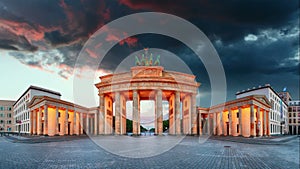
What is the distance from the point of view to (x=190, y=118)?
6384 centimetres

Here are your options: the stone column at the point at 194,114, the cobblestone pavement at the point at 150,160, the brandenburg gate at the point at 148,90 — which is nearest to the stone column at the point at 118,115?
the brandenburg gate at the point at 148,90

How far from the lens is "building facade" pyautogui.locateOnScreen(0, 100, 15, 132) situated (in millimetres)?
98775

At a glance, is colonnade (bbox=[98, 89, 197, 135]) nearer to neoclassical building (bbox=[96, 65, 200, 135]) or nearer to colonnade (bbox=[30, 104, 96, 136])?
neoclassical building (bbox=[96, 65, 200, 135])

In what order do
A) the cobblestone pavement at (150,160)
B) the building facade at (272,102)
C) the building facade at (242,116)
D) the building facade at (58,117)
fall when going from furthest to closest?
the building facade at (272,102) < the building facade at (58,117) < the building facade at (242,116) < the cobblestone pavement at (150,160)

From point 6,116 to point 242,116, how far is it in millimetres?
89375

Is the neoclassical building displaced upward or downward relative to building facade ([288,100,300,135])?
upward

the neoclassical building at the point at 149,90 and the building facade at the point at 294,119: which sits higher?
the neoclassical building at the point at 149,90

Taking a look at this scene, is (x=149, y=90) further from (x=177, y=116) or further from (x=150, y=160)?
(x=150, y=160)

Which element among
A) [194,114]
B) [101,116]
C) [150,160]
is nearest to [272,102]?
[194,114]

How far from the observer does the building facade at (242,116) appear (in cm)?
4654

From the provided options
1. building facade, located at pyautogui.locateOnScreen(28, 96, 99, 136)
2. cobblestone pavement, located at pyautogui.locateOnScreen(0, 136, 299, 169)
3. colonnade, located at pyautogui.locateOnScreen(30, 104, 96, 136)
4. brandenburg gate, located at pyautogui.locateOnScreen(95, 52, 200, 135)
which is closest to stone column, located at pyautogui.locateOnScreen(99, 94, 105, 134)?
brandenburg gate, located at pyautogui.locateOnScreen(95, 52, 200, 135)

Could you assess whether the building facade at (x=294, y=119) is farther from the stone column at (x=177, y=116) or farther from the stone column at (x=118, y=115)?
the stone column at (x=118, y=115)

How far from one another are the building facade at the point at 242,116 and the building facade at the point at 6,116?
75500 millimetres

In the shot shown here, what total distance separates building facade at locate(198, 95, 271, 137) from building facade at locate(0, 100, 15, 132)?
248 ft
